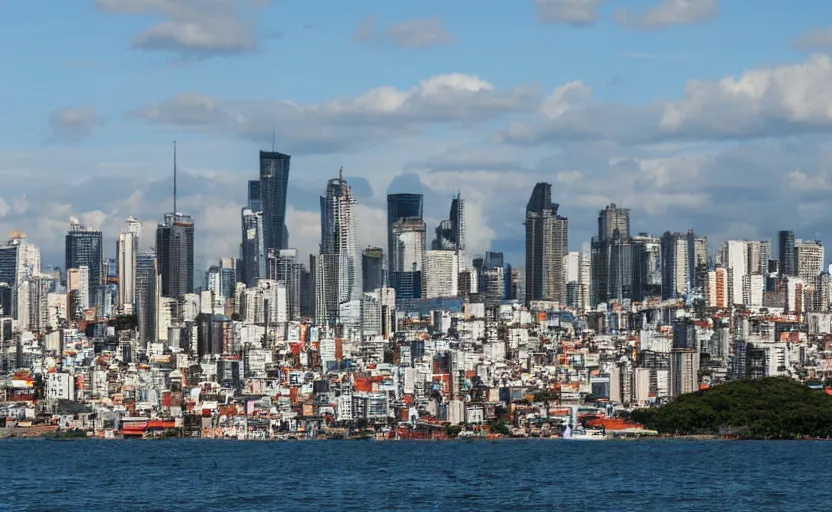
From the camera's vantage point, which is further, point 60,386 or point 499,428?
point 60,386

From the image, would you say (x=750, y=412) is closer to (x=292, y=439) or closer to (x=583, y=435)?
(x=583, y=435)

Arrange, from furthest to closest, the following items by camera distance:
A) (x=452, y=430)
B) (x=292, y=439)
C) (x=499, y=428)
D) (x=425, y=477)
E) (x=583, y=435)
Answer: (x=292, y=439) < (x=499, y=428) < (x=452, y=430) < (x=583, y=435) < (x=425, y=477)

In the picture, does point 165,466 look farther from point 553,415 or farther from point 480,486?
point 553,415

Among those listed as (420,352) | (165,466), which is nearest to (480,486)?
(165,466)

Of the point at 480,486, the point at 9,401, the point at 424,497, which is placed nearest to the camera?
the point at 424,497

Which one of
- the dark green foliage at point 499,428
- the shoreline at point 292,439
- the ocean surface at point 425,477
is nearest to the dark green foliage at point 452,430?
the shoreline at point 292,439

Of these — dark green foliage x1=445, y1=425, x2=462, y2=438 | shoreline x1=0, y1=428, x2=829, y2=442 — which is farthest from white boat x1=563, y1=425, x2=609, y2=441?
dark green foliage x1=445, y1=425, x2=462, y2=438

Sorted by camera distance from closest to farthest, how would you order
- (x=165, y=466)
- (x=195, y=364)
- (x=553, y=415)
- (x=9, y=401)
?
(x=165, y=466) < (x=553, y=415) < (x=9, y=401) < (x=195, y=364)

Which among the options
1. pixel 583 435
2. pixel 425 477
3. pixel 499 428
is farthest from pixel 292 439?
pixel 425 477
